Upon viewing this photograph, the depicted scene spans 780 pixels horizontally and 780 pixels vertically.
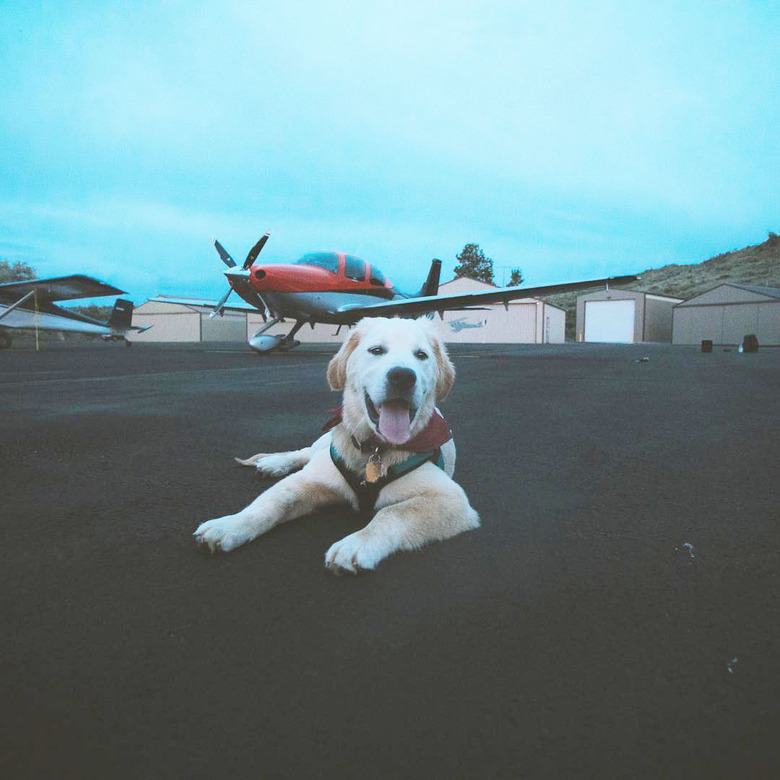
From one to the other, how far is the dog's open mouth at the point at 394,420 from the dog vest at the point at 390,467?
0.15 ft

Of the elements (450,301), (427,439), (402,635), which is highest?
(450,301)

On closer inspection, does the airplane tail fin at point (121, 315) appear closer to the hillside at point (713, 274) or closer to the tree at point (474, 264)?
the hillside at point (713, 274)

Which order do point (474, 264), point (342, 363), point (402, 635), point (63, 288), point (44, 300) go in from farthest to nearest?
point (474, 264) < point (44, 300) < point (63, 288) < point (342, 363) < point (402, 635)

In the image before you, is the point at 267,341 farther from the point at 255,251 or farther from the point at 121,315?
the point at 121,315

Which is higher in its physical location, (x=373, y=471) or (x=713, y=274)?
(x=713, y=274)

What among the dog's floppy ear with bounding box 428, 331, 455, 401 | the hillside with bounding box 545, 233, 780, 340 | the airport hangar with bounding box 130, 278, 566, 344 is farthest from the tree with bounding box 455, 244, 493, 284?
the dog's floppy ear with bounding box 428, 331, 455, 401

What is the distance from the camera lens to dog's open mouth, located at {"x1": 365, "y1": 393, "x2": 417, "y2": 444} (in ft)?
7.38

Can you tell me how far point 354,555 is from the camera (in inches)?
68.7

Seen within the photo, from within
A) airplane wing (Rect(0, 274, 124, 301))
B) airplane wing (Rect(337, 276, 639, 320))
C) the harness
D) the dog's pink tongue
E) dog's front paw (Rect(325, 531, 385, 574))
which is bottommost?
dog's front paw (Rect(325, 531, 385, 574))

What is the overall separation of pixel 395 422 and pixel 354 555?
28.0 inches

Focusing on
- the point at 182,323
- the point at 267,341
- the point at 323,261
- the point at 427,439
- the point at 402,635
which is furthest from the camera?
the point at 182,323

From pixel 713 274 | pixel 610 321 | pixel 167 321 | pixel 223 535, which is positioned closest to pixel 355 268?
pixel 223 535

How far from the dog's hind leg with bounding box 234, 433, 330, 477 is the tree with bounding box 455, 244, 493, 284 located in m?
90.9

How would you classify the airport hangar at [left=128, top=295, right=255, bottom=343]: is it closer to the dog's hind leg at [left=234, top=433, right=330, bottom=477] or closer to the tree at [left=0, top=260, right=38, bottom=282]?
the tree at [left=0, top=260, right=38, bottom=282]
